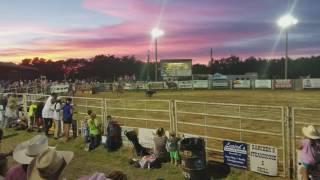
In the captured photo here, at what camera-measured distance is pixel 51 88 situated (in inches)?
1766

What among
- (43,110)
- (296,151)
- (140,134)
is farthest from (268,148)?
(43,110)

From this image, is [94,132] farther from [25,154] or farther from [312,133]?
[25,154]

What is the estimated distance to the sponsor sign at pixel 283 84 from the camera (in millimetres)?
55438

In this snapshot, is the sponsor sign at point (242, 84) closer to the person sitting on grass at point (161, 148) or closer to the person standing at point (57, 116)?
the person standing at point (57, 116)

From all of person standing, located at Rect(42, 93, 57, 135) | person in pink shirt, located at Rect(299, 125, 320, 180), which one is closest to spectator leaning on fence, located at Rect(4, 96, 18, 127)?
person standing, located at Rect(42, 93, 57, 135)

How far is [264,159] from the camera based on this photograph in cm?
1223

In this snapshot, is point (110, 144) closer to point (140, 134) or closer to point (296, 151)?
point (140, 134)

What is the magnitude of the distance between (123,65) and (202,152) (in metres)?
122

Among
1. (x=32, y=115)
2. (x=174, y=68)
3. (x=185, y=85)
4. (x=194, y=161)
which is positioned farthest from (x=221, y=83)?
(x=194, y=161)

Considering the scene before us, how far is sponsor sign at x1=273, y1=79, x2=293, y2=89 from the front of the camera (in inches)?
2183

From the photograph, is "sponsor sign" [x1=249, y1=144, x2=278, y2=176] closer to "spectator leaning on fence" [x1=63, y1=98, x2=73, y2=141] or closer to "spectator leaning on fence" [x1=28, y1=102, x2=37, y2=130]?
"spectator leaning on fence" [x1=63, y1=98, x2=73, y2=141]

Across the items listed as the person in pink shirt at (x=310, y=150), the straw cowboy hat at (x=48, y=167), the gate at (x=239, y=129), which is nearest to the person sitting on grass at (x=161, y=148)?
the gate at (x=239, y=129)

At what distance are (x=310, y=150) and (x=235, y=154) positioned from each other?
3692 millimetres

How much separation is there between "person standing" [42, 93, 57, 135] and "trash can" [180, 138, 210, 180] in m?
9.89
